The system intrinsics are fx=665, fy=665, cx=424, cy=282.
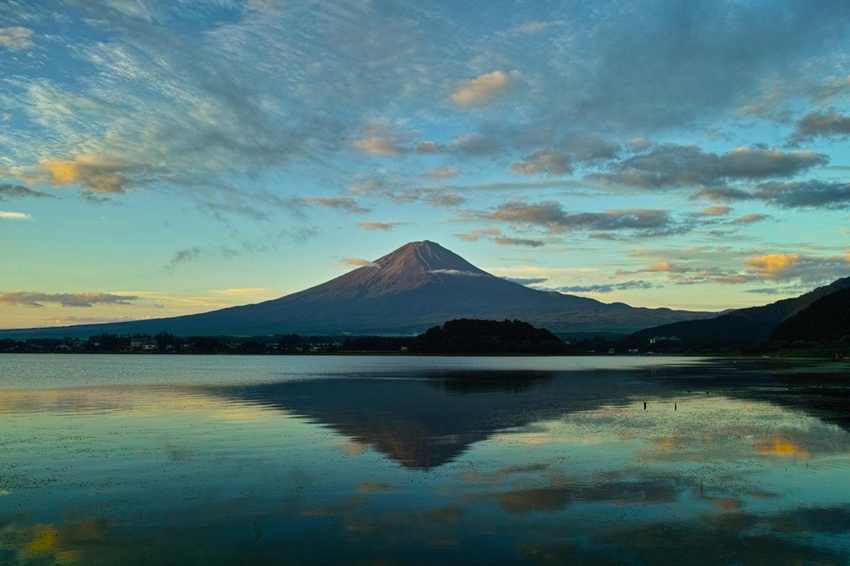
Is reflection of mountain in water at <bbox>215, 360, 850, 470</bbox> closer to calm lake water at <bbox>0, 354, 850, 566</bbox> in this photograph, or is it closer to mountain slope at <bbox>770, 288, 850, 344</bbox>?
calm lake water at <bbox>0, 354, 850, 566</bbox>

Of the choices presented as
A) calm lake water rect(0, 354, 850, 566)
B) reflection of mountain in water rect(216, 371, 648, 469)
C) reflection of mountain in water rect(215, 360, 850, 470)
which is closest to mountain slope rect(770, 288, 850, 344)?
reflection of mountain in water rect(215, 360, 850, 470)

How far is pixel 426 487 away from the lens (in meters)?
16.5

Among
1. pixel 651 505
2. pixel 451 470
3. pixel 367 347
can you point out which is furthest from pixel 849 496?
pixel 367 347

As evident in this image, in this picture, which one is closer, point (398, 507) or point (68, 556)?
point (68, 556)

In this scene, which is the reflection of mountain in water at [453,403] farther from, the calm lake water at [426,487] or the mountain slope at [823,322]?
the mountain slope at [823,322]

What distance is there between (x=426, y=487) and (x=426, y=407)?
2014 cm

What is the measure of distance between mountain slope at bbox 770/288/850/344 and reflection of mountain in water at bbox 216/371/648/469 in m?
91.8

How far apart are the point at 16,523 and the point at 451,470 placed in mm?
10407

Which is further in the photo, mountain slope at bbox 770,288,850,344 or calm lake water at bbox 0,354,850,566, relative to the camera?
mountain slope at bbox 770,288,850,344

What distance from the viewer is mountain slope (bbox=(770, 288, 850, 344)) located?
125 m

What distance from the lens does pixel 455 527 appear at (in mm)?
13086

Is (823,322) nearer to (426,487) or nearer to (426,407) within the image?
(426,407)

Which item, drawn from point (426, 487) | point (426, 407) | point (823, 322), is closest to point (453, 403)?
point (426, 407)

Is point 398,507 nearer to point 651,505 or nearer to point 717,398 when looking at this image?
point 651,505
